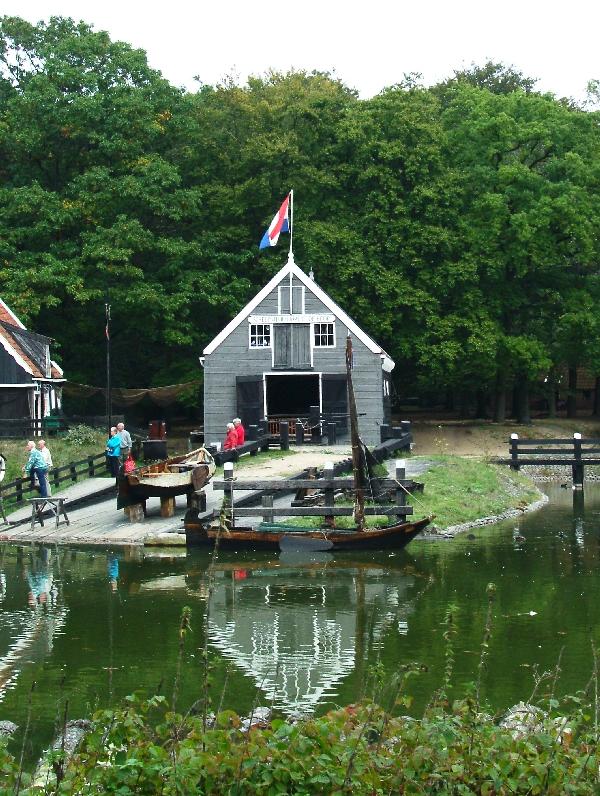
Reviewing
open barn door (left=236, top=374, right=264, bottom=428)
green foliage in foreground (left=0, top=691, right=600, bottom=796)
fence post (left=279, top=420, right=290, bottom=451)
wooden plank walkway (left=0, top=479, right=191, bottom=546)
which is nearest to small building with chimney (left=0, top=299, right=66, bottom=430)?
open barn door (left=236, top=374, right=264, bottom=428)

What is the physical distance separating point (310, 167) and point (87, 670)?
38378 mm

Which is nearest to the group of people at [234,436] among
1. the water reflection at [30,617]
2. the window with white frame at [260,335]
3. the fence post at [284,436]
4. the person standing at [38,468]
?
the fence post at [284,436]

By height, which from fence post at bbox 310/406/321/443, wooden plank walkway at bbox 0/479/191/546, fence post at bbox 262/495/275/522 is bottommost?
wooden plank walkway at bbox 0/479/191/546

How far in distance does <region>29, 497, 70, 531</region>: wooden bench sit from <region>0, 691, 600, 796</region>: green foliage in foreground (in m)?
17.8

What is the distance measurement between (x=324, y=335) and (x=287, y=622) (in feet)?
90.9

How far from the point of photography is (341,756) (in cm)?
786

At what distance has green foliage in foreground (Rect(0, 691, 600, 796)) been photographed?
25.3ft

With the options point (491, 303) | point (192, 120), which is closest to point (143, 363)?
point (192, 120)

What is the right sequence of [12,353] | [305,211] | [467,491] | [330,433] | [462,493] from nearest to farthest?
1. [462,493]
2. [467,491]
3. [330,433]
4. [12,353]
5. [305,211]

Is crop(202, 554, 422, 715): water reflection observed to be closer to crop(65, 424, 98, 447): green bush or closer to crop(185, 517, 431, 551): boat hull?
crop(185, 517, 431, 551): boat hull

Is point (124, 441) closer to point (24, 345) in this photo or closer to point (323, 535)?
point (323, 535)

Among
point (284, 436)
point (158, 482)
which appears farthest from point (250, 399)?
point (158, 482)

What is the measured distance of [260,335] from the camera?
147 ft

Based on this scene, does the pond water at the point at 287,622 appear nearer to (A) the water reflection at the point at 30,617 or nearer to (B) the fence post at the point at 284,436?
(A) the water reflection at the point at 30,617
